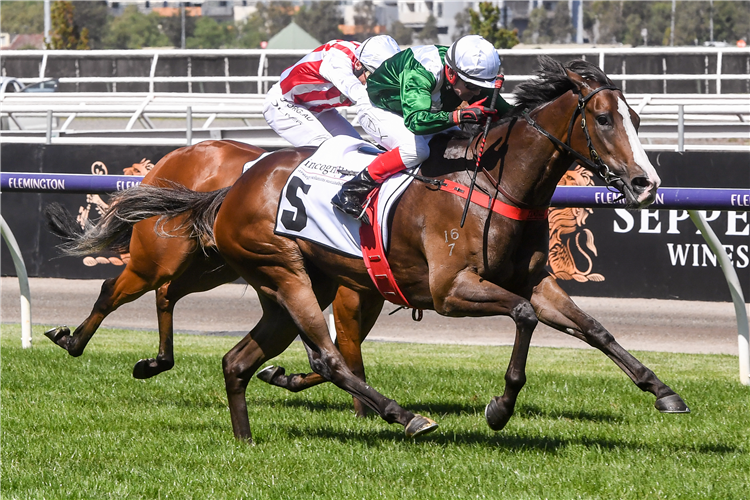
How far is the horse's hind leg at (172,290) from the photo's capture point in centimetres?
627

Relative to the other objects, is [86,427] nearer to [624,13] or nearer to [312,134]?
[312,134]

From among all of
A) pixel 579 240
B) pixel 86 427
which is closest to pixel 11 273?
pixel 579 240

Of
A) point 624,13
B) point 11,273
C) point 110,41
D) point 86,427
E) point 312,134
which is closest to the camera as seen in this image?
point 86,427

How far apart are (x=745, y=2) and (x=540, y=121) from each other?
96.9 metres

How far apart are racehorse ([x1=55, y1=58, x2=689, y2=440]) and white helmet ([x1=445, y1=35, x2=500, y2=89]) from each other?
21 centimetres

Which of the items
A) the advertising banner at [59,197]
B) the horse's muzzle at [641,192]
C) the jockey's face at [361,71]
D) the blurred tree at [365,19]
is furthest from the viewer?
the blurred tree at [365,19]

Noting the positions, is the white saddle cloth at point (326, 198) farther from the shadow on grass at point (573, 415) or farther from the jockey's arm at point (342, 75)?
the shadow on grass at point (573, 415)

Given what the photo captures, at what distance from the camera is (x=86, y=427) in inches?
207

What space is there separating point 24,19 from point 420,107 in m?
115

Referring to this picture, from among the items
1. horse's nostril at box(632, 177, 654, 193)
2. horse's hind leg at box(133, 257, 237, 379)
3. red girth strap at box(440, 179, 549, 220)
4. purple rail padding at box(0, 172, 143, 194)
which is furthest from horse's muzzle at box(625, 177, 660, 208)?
purple rail padding at box(0, 172, 143, 194)

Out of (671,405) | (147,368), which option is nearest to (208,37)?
(147,368)

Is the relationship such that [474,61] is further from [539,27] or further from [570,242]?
[539,27]

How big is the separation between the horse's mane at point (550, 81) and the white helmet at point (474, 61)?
0.19 meters

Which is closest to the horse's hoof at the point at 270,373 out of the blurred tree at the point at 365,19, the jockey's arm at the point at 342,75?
the jockey's arm at the point at 342,75
